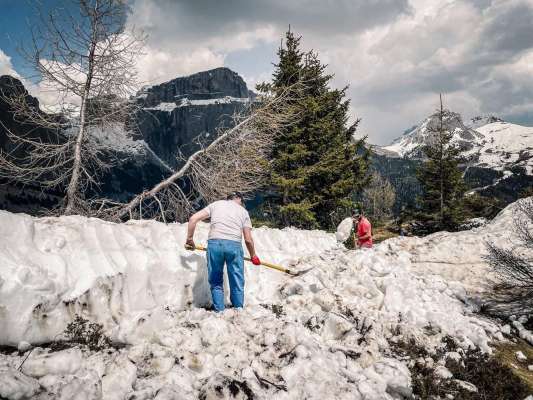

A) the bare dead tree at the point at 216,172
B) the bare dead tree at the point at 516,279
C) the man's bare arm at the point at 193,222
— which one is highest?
the bare dead tree at the point at 216,172

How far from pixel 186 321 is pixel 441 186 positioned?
89.7 ft

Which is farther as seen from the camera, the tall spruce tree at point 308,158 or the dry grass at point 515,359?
the tall spruce tree at point 308,158

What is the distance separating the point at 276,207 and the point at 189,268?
44.5 ft

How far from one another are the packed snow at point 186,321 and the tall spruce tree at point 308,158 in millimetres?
10321

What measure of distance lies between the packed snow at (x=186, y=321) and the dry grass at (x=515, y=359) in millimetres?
223

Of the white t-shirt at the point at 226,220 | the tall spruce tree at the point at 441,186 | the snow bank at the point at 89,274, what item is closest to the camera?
the snow bank at the point at 89,274

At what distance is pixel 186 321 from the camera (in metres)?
4.57

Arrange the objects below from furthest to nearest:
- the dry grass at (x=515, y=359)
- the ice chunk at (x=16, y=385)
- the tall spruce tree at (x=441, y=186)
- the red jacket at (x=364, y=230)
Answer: the tall spruce tree at (x=441, y=186) < the red jacket at (x=364, y=230) < the dry grass at (x=515, y=359) < the ice chunk at (x=16, y=385)

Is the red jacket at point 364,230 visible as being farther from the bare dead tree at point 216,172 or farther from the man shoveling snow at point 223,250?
the man shoveling snow at point 223,250

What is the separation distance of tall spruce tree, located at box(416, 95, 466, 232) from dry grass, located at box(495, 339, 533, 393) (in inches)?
886

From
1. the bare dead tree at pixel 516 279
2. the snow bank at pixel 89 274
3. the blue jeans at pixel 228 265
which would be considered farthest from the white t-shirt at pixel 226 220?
the bare dead tree at pixel 516 279

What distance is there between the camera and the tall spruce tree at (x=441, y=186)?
1065 inches

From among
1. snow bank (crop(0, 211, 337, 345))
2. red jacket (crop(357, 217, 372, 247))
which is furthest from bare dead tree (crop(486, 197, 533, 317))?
snow bank (crop(0, 211, 337, 345))

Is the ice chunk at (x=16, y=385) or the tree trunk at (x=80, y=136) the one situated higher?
the tree trunk at (x=80, y=136)
